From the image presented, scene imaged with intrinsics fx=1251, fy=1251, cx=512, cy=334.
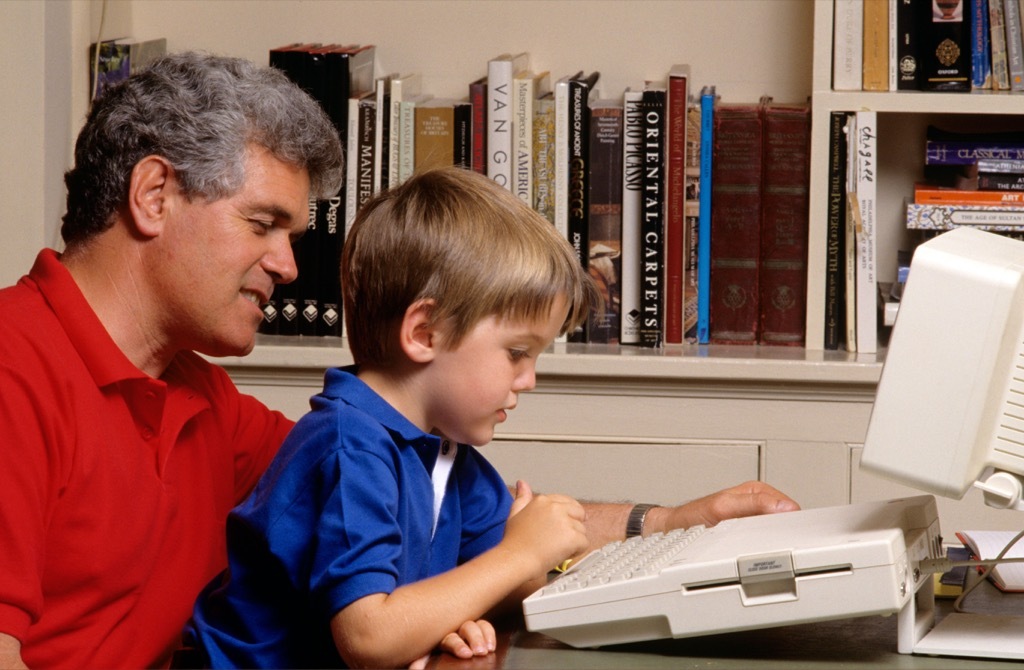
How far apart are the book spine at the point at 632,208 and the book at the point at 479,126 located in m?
0.23

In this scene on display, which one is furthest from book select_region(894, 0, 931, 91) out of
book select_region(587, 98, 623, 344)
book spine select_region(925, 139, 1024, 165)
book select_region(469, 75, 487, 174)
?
book select_region(469, 75, 487, 174)

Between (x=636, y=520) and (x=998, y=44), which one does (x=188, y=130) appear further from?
(x=998, y=44)

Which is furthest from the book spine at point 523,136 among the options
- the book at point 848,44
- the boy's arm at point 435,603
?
the boy's arm at point 435,603

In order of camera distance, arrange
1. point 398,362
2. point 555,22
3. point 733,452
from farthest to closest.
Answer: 1. point 555,22
2. point 733,452
3. point 398,362

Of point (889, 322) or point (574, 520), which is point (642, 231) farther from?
point (574, 520)

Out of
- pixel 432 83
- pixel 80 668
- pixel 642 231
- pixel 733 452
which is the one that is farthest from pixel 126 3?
pixel 80 668

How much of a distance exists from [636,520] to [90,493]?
55 centimetres

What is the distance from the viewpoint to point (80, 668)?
1.11 metres

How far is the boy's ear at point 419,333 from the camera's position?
3.54 ft

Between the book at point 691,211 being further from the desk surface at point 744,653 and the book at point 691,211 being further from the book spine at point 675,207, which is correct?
the desk surface at point 744,653

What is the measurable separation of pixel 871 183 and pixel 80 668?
54.6 inches

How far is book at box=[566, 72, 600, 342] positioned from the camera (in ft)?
6.60

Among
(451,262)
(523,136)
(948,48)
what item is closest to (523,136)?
(523,136)

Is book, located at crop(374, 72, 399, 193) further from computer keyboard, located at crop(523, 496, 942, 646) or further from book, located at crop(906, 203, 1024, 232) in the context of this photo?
computer keyboard, located at crop(523, 496, 942, 646)
